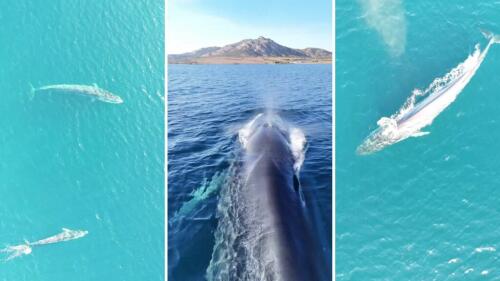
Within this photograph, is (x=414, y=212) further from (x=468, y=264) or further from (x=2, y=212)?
(x=2, y=212)

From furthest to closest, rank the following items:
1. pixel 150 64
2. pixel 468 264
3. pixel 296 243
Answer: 1. pixel 150 64
2. pixel 468 264
3. pixel 296 243

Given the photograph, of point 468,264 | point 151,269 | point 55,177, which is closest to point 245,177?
point 151,269

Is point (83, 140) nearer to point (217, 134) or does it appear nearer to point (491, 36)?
point (217, 134)

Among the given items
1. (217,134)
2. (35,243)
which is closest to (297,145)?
(217,134)

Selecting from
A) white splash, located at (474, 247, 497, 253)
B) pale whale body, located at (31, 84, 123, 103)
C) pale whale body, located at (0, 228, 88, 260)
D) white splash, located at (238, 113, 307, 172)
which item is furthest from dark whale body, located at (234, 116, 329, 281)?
pale whale body, located at (0, 228, 88, 260)

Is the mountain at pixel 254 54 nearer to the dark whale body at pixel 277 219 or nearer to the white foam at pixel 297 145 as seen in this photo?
the white foam at pixel 297 145

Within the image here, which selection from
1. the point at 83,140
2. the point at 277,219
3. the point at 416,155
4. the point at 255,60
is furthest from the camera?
the point at 255,60
